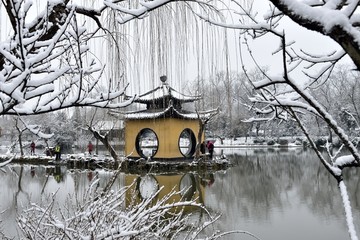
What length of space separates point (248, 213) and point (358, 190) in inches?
132

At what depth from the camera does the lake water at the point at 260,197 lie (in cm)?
565

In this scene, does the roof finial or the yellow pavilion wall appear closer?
the roof finial

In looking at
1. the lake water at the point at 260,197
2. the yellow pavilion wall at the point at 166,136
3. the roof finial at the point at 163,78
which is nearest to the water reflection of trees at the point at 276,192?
the lake water at the point at 260,197

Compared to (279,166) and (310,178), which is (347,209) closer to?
(310,178)

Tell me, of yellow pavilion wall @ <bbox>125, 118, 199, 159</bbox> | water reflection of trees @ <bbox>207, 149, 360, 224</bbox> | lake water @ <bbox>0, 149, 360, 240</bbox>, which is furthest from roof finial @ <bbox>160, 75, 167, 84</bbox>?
yellow pavilion wall @ <bbox>125, 118, 199, 159</bbox>

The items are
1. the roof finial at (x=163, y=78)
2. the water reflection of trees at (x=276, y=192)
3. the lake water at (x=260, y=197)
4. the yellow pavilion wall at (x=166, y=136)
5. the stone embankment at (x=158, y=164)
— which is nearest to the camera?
the roof finial at (x=163, y=78)

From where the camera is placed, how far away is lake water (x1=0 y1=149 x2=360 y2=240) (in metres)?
5.65

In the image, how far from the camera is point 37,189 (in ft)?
31.4

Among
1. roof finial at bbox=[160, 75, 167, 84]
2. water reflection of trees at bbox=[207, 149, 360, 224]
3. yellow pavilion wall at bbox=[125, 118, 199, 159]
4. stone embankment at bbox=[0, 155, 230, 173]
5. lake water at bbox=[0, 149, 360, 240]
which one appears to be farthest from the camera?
yellow pavilion wall at bbox=[125, 118, 199, 159]

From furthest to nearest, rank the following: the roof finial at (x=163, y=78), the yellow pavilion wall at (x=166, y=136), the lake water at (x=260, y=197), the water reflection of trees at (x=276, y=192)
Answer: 1. the yellow pavilion wall at (x=166, y=136)
2. the water reflection of trees at (x=276, y=192)
3. the lake water at (x=260, y=197)
4. the roof finial at (x=163, y=78)

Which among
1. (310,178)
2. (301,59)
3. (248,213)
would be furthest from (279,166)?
(301,59)

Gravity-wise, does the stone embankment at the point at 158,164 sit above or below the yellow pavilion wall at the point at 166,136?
below

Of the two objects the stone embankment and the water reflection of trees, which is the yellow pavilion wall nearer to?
the stone embankment

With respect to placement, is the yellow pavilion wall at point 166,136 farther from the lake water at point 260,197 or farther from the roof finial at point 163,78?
the roof finial at point 163,78
